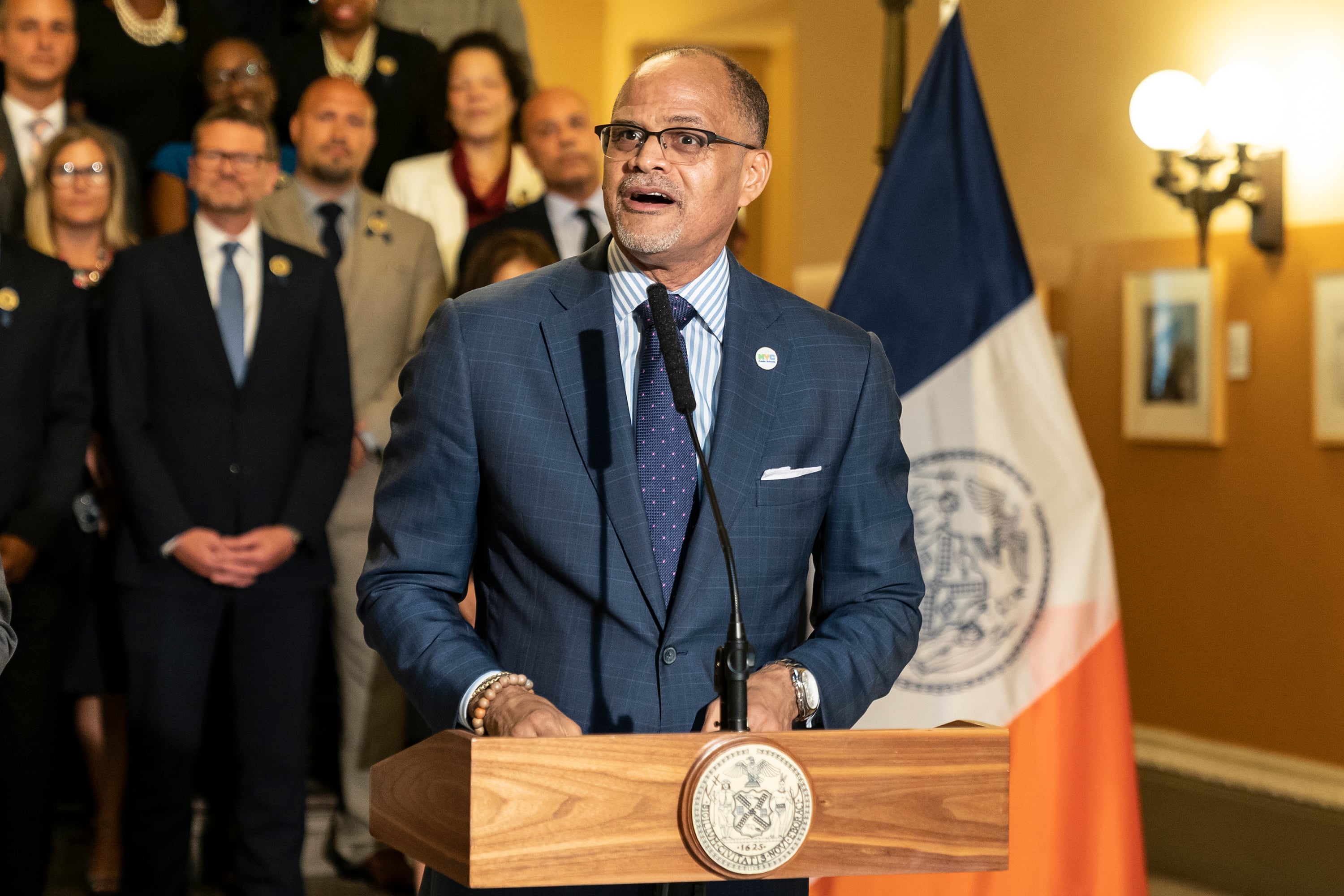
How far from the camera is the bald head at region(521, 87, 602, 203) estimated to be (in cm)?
413

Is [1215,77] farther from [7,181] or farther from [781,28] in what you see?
[781,28]

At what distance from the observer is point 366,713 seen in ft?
12.5

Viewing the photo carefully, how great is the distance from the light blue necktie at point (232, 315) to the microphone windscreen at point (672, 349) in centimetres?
236

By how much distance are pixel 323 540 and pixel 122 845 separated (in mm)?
839

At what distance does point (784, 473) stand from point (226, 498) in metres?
2.19

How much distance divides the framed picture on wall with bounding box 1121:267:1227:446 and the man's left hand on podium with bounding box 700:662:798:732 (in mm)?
3521

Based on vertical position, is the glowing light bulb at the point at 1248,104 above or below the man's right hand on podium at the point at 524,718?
above

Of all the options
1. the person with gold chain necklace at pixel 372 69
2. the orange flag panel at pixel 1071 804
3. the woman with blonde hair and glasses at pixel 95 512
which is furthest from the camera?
the person with gold chain necklace at pixel 372 69

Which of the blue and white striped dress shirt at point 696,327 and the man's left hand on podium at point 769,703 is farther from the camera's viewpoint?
the blue and white striped dress shirt at point 696,327

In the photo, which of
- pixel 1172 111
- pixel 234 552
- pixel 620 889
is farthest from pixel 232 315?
pixel 1172 111

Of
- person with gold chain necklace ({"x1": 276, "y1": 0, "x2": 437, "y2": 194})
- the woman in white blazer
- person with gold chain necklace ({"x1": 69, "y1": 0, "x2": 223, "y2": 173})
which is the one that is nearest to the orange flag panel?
the woman in white blazer

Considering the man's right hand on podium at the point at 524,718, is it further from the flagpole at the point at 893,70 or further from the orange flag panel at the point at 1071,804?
the flagpole at the point at 893,70

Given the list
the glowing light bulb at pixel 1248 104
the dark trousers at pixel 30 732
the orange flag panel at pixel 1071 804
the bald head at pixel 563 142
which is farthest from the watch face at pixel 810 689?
the glowing light bulb at pixel 1248 104

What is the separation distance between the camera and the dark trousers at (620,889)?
1.40 m
